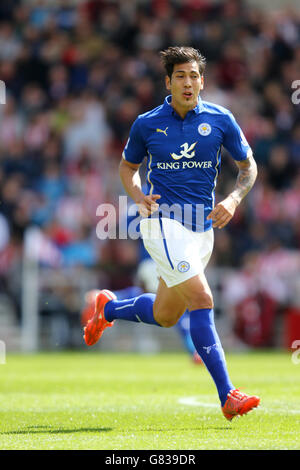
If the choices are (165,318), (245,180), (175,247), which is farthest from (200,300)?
(245,180)

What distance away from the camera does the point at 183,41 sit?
1944 cm

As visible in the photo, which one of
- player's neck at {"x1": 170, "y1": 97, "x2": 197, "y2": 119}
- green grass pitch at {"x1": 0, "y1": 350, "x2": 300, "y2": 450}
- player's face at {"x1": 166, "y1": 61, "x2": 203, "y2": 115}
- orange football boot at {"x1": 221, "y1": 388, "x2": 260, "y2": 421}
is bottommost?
green grass pitch at {"x1": 0, "y1": 350, "x2": 300, "y2": 450}

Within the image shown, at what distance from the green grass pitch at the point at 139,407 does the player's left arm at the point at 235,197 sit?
133 cm

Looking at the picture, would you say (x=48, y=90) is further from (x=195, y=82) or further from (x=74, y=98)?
(x=195, y=82)

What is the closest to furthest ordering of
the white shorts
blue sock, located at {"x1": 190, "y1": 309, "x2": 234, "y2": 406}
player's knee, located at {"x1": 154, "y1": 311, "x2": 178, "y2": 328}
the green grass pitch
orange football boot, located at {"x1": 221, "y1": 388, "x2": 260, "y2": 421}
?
the green grass pitch, orange football boot, located at {"x1": 221, "y1": 388, "x2": 260, "y2": 421}, blue sock, located at {"x1": 190, "y1": 309, "x2": 234, "y2": 406}, the white shorts, player's knee, located at {"x1": 154, "y1": 311, "x2": 178, "y2": 328}

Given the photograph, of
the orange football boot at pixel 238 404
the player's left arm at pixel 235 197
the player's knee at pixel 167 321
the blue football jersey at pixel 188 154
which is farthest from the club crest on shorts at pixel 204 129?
the orange football boot at pixel 238 404

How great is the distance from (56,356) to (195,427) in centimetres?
893

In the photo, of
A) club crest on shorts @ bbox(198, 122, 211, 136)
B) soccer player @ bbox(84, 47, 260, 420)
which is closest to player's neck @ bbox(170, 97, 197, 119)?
soccer player @ bbox(84, 47, 260, 420)

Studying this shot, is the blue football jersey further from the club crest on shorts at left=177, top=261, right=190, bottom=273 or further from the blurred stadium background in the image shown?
the blurred stadium background

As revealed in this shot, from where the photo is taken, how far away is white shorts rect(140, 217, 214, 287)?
6.20 metres

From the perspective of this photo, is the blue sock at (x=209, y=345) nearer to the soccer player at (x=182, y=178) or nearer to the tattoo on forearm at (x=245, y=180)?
the soccer player at (x=182, y=178)

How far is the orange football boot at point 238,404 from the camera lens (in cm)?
562

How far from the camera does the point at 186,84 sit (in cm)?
646

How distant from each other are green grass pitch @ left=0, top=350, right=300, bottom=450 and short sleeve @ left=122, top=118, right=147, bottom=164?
72.7 inches
